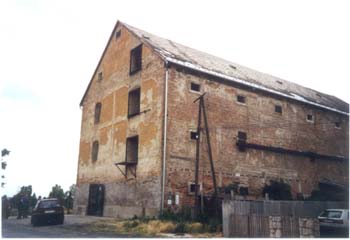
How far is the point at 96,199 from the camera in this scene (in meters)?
25.1

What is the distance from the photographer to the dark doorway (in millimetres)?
24484

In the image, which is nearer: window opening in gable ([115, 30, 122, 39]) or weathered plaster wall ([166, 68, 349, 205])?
weathered plaster wall ([166, 68, 349, 205])

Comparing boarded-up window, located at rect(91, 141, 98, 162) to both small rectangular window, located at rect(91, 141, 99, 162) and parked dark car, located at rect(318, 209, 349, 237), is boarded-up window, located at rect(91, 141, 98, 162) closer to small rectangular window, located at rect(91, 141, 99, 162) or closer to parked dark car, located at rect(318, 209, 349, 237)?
small rectangular window, located at rect(91, 141, 99, 162)

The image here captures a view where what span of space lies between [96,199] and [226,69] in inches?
488

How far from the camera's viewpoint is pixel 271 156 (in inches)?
974

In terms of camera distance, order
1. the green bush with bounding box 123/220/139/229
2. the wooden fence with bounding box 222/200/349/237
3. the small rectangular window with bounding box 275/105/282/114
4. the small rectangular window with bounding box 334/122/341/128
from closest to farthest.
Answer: the wooden fence with bounding box 222/200/349/237 < the green bush with bounding box 123/220/139/229 < the small rectangular window with bounding box 275/105/282/114 < the small rectangular window with bounding box 334/122/341/128

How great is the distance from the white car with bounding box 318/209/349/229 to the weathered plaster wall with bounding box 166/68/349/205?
18.9 feet

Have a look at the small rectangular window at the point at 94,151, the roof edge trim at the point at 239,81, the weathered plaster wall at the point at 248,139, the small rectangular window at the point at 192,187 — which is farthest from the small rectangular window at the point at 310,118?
the small rectangular window at the point at 94,151

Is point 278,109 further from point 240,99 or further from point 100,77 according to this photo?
point 100,77

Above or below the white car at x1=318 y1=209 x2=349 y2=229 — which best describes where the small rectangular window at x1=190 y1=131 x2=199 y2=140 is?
above

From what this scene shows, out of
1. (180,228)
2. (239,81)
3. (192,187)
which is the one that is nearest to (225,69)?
(239,81)

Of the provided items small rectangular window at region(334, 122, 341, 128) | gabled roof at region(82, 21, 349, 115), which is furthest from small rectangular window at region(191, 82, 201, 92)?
small rectangular window at region(334, 122, 341, 128)

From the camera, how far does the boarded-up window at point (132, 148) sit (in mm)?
22953

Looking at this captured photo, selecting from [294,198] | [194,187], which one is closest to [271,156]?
[294,198]
